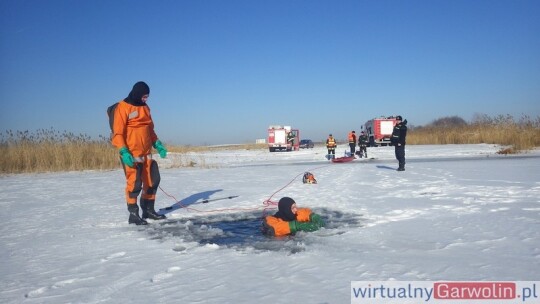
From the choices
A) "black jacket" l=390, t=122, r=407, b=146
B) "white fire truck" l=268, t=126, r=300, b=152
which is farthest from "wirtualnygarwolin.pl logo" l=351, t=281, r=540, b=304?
"white fire truck" l=268, t=126, r=300, b=152

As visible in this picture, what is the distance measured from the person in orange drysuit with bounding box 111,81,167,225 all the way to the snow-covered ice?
1.60 ft

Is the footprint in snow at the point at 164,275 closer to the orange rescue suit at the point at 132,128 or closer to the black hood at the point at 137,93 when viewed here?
the orange rescue suit at the point at 132,128

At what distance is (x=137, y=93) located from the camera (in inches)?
206

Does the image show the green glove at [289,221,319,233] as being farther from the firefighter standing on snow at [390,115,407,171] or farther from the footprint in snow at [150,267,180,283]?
the firefighter standing on snow at [390,115,407,171]

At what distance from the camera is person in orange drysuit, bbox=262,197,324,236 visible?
428 cm

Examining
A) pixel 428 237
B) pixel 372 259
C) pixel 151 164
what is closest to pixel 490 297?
pixel 372 259

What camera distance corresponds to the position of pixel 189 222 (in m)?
5.28

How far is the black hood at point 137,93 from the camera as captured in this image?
5.22 metres

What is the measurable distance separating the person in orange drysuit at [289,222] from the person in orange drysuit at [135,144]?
196 cm

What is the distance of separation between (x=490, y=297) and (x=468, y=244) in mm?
1214

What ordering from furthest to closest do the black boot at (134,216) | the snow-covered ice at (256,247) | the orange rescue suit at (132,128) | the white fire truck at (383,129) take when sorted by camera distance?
1. the white fire truck at (383,129)
2. the black boot at (134,216)
3. the orange rescue suit at (132,128)
4. the snow-covered ice at (256,247)

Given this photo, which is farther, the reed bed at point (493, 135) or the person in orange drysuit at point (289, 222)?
the reed bed at point (493, 135)

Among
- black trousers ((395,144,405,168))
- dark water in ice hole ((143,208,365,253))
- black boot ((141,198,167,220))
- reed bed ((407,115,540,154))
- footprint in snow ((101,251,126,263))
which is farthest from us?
reed bed ((407,115,540,154))

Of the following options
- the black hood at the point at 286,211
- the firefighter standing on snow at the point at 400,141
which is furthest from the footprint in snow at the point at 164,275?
the firefighter standing on snow at the point at 400,141
